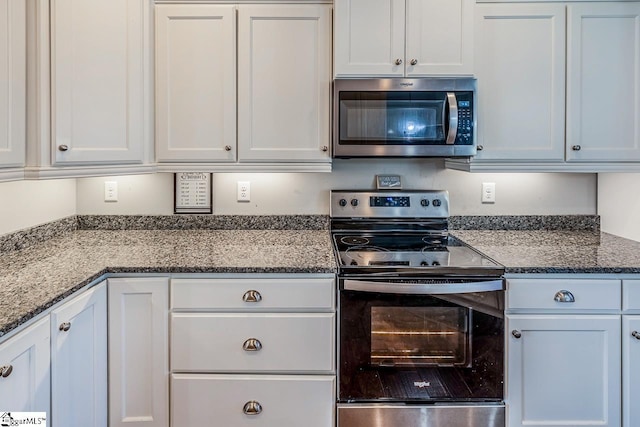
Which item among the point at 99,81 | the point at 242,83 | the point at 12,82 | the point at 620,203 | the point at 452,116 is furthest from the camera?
the point at 620,203

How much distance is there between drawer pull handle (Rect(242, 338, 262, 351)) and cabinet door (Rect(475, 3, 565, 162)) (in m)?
1.30

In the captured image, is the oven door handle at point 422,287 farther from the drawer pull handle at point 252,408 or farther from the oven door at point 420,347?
the drawer pull handle at point 252,408

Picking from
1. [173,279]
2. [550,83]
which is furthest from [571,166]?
[173,279]

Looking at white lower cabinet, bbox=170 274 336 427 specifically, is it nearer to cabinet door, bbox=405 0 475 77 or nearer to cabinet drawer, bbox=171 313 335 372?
cabinet drawer, bbox=171 313 335 372

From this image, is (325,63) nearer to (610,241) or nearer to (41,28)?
(41,28)

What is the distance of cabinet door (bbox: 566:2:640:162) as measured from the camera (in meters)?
2.09

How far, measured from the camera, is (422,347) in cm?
177

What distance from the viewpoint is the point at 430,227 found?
2404 mm

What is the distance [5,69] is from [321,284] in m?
1.29

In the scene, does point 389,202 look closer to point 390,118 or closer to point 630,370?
point 390,118

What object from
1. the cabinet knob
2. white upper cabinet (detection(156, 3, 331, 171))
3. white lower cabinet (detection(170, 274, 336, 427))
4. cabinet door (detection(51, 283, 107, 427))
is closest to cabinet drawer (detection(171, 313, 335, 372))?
white lower cabinet (detection(170, 274, 336, 427))

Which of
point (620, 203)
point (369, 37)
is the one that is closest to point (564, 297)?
point (620, 203)

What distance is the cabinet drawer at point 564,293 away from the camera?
1746 millimetres

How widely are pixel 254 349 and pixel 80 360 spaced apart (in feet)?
1.96
